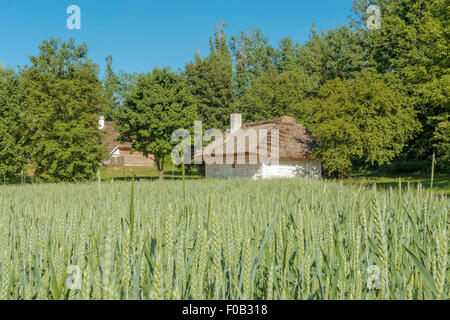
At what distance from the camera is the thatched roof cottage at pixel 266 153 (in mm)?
26438

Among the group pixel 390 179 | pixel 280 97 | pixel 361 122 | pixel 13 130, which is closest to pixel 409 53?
A: pixel 361 122

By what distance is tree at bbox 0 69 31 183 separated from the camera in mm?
18375

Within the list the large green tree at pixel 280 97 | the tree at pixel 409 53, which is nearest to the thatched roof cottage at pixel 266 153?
the large green tree at pixel 280 97

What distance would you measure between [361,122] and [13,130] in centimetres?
2159

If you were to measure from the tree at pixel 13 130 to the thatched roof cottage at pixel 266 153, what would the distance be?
14.7 meters

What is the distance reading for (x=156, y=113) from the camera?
84.8ft

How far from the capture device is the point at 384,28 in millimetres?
29328

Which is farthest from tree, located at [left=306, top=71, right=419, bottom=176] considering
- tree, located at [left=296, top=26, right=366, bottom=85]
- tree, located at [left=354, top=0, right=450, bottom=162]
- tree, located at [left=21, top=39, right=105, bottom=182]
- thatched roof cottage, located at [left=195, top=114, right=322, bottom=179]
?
tree, located at [left=21, top=39, right=105, bottom=182]

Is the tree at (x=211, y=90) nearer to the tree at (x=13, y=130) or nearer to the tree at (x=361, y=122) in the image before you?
the tree at (x=361, y=122)

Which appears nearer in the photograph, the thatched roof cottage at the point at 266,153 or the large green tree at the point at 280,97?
the thatched roof cottage at the point at 266,153

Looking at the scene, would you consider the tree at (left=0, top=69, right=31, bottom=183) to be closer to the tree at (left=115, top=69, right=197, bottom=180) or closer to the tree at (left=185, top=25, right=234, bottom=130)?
the tree at (left=115, top=69, right=197, bottom=180)

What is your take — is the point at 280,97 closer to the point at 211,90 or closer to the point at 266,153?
the point at 211,90
